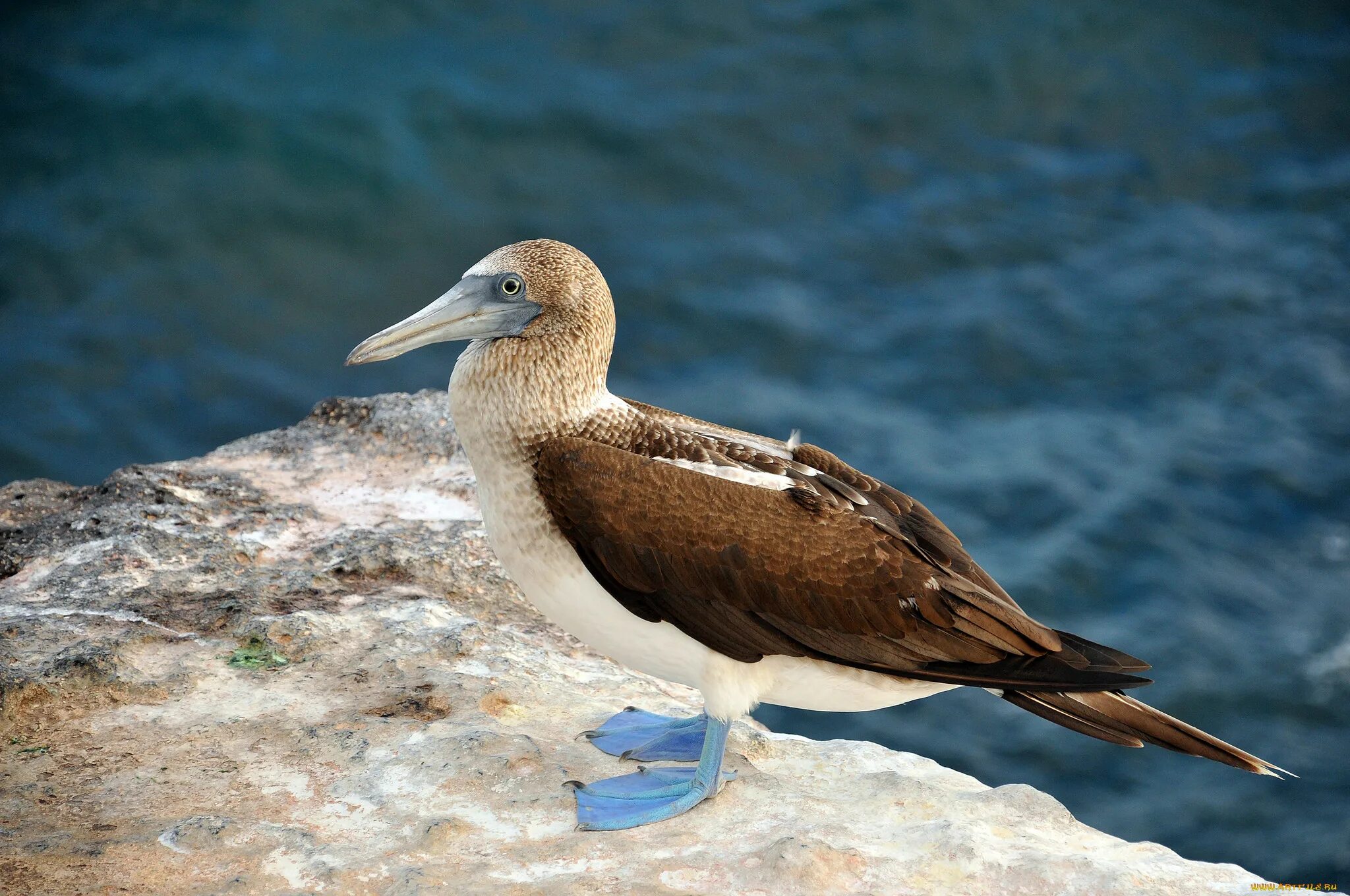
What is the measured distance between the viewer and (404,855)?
4.29m

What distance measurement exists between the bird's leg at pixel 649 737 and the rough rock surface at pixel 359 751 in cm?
8

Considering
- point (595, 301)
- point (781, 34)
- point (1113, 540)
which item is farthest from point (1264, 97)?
point (595, 301)

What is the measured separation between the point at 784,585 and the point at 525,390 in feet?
3.55

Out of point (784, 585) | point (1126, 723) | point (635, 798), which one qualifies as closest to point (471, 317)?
point (784, 585)

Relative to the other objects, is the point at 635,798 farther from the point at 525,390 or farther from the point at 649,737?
the point at 525,390

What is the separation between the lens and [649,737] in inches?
199

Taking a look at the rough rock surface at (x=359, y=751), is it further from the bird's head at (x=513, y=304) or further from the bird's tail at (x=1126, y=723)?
the bird's head at (x=513, y=304)

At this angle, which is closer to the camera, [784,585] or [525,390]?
[784,585]

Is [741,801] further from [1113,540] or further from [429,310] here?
[1113,540]

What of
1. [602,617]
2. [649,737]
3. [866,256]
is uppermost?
[866,256]

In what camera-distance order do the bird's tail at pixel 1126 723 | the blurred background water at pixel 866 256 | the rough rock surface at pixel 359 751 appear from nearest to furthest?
the rough rock surface at pixel 359 751 → the bird's tail at pixel 1126 723 → the blurred background water at pixel 866 256

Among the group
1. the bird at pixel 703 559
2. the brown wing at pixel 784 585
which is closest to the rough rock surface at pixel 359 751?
the bird at pixel 703 559

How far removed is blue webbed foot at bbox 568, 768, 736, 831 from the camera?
4.51m

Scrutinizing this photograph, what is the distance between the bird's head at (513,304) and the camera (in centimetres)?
475
